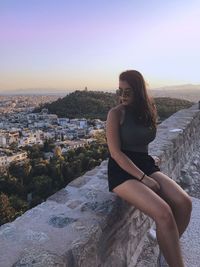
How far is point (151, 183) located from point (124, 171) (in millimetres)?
152

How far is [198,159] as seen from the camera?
449 centimetres

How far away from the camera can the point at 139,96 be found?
214 centimetres

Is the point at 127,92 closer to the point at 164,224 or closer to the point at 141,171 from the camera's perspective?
the point at 141,171

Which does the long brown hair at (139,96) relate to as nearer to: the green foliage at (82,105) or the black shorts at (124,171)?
the black shorts at (124,171)

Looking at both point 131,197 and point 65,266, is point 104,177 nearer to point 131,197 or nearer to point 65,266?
point 131,197

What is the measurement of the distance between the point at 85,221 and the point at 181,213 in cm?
54

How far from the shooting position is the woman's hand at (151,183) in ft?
6.44

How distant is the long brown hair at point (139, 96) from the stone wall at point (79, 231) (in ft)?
1.49

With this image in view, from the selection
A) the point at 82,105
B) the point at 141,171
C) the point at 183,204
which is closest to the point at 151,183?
the point at 141,171

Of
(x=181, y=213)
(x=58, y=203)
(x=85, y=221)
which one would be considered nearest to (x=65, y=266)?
(x=85, y=221)

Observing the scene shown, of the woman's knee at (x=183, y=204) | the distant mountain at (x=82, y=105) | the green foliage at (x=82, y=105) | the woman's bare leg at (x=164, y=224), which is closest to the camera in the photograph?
the woman's bare leg at (x=164, y=224)

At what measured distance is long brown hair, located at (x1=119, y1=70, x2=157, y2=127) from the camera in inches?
83.0

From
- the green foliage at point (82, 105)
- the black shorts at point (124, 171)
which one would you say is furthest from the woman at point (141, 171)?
the green foliage at point (82, 105)

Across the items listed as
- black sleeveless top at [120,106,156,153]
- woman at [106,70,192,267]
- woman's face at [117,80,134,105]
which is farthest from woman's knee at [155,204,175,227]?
woman's face at [117,80,134,105]
